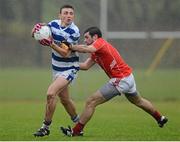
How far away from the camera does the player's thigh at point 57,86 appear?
14.2 m

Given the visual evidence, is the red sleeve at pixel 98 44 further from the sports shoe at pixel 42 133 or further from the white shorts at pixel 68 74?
the sports shoe at pixel 42 133

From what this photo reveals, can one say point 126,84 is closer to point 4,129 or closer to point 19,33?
point 4,129

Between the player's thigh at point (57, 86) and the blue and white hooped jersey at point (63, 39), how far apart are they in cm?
25

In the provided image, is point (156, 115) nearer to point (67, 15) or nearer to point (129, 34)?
point (67, 15)

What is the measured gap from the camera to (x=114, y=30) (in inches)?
965

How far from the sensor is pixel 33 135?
14258mm

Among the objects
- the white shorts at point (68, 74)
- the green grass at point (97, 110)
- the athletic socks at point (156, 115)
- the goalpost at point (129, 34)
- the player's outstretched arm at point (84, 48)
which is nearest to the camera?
the player's outstretched arm at point (84, 48)

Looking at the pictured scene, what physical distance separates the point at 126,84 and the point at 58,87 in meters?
1.11

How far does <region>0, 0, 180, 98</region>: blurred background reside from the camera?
2453cm

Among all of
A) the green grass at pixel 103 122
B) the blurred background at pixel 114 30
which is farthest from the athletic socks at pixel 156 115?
the blurred background at pixel 114 30

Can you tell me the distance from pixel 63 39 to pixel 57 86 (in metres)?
0.80

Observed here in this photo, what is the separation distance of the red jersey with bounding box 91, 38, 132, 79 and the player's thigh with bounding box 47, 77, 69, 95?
2.19 feet

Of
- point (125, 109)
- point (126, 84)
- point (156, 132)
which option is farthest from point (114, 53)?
point (125, 109)

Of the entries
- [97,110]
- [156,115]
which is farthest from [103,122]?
[97,110]
